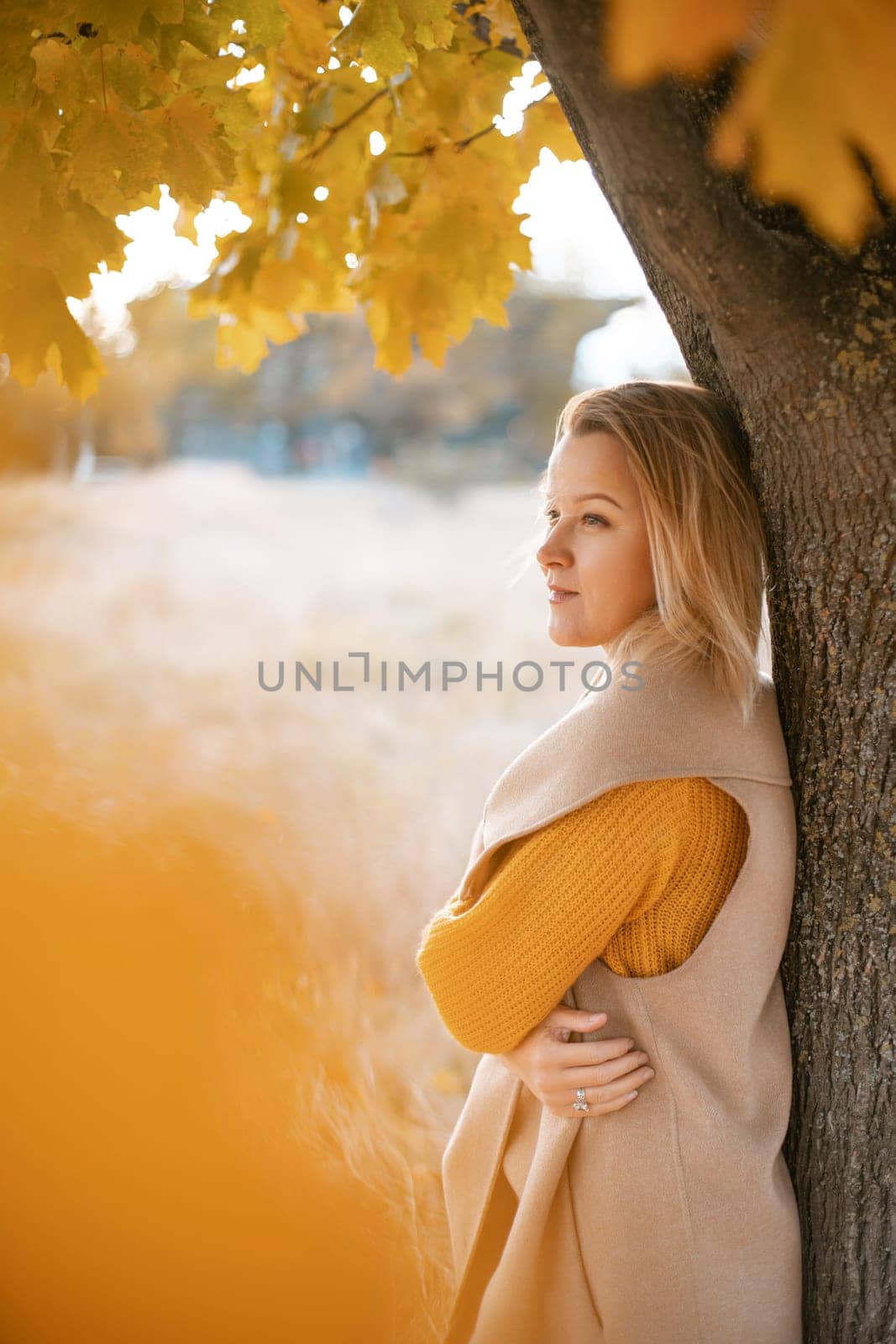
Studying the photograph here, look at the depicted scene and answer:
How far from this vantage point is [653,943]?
137cm

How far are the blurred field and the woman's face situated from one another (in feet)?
1.39

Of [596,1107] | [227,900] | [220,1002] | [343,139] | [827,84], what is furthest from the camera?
[227,900]

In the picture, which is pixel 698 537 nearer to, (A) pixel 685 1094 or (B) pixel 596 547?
(B) pixel 596 547

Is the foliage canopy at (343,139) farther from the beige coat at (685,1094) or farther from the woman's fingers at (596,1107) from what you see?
the woman's fingers at (596,1107)

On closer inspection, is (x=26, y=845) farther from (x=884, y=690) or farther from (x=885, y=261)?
(x=885, y=261)

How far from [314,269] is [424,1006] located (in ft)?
8.48

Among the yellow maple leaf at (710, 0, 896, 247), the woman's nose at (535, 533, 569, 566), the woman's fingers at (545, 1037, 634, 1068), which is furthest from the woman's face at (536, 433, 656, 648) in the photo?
the yellow maple leaf at (710, 0, 896, 247)

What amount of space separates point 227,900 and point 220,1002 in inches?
12.9

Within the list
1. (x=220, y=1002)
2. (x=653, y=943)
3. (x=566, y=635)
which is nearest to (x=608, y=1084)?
(x=653, y=943)

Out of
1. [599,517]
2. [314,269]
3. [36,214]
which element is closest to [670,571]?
[599,517]

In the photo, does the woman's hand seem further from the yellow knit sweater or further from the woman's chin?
the woman's chin

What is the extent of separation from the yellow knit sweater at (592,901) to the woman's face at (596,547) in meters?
0.28

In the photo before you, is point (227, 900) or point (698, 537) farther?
point (227, 900)

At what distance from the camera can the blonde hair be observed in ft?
4.63
